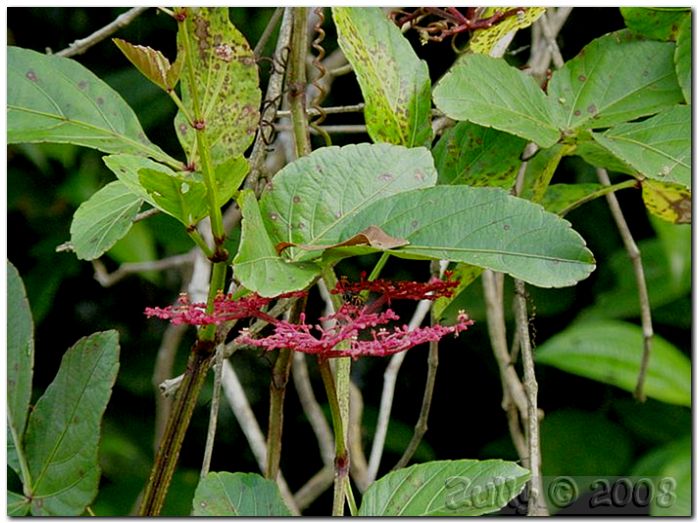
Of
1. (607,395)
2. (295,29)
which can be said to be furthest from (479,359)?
(295,29)

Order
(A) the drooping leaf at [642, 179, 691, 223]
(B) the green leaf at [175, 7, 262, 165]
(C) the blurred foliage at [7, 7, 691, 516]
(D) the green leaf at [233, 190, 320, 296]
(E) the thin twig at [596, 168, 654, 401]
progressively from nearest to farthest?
(D) the green leaf at [233, 190, 320, 296], (B) the green leaf at [175, 7, 262, 165], (A) the drooping leaf at [642, 179, 691, 223], (E) the thin twig at [596, 168, 654, 401], (C) the blurred foliage at [7, 7, 691, 516]

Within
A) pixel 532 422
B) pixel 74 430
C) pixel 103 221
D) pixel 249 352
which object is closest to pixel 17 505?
pixel 74 430

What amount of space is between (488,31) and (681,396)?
1.70 ft

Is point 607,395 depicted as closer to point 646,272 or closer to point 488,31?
point 646,272

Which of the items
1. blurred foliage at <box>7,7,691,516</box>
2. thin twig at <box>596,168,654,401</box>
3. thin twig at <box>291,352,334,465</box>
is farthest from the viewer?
blurred foliage at <box>7,7,691,516</box>

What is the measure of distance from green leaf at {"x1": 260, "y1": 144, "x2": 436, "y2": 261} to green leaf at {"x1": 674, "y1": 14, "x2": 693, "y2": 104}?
20 centimetres

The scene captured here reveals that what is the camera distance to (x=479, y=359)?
1.27 metres

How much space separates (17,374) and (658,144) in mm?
395

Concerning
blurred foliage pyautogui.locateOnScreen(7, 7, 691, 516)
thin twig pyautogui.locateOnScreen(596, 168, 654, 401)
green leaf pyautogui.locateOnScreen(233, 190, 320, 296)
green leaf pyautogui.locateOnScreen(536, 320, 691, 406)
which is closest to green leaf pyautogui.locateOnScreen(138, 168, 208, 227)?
green leaf pyautogui.locateOnScreen(233, 190, 320, 296)

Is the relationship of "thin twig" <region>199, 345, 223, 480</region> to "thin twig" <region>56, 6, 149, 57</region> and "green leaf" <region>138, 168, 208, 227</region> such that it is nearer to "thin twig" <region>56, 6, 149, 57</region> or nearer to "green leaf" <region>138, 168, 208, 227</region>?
"green leaf" <region>138, 168, 208, 227</region>

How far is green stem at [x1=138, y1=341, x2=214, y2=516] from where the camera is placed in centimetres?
46

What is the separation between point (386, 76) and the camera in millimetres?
522

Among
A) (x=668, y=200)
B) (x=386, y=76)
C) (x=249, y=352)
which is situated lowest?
(x=249, y=352)

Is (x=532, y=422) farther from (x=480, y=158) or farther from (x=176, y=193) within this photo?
(x=176, y=193)
